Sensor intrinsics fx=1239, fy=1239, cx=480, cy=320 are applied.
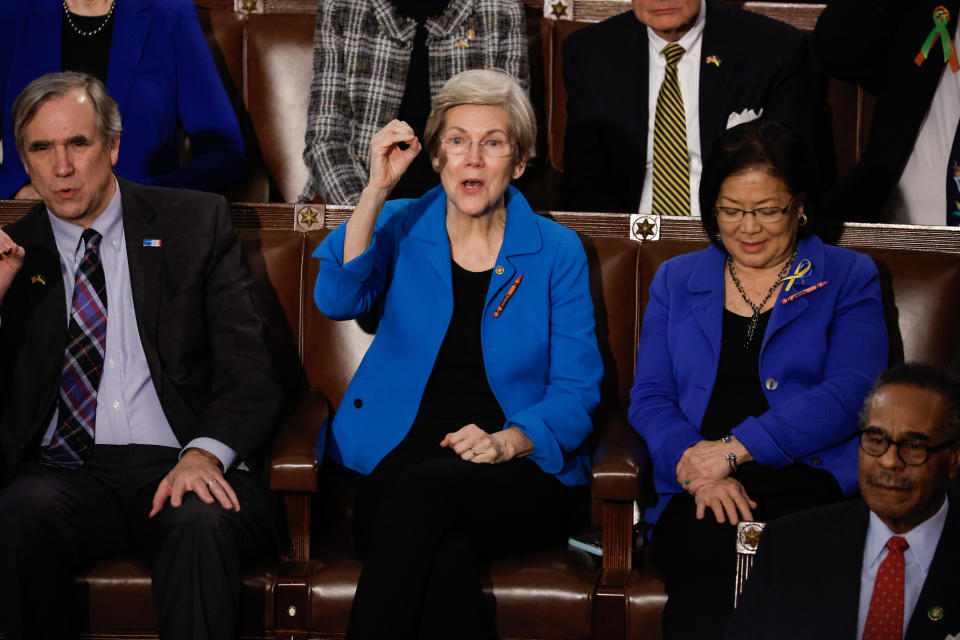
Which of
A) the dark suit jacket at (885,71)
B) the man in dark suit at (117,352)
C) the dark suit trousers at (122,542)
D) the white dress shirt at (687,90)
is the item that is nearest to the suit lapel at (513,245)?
the man in dark suit at (117,352)

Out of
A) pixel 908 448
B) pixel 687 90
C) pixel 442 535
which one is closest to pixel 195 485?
pixel 442 535

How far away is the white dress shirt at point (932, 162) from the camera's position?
115 inches

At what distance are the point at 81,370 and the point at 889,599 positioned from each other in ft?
4.90

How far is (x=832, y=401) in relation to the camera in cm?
220

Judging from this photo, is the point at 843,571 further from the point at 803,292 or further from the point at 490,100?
the point at 490,100

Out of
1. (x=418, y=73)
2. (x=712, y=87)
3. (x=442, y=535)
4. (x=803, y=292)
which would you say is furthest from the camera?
(x=418, y=73)

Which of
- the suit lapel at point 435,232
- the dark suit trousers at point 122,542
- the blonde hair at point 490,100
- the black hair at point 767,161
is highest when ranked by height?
the blonde hair at point 490,100

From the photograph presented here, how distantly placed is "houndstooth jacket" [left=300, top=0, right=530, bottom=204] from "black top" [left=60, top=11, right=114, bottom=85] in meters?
0.52

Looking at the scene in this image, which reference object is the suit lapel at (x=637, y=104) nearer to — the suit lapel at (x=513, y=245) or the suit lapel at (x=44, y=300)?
the suit lapel at (x=513, y=245)

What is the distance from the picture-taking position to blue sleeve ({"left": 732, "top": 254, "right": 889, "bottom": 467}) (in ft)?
7.18

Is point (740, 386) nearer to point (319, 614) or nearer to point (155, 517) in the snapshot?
point (319, 614)

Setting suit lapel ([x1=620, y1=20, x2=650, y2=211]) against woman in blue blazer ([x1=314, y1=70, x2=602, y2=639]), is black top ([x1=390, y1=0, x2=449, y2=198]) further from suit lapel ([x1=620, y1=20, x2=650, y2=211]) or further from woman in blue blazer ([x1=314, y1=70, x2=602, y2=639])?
woman in blue blazer ([x1=314, y1=70, x2=602, y2=639])

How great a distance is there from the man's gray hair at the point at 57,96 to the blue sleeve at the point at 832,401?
1335 millimetres

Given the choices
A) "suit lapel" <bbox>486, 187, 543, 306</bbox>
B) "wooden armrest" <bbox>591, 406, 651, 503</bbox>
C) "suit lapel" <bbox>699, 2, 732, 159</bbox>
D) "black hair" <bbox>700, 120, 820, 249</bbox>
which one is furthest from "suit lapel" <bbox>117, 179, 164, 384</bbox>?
"suit lapel" <bbox>699, 2, 732, 159</bbox>
